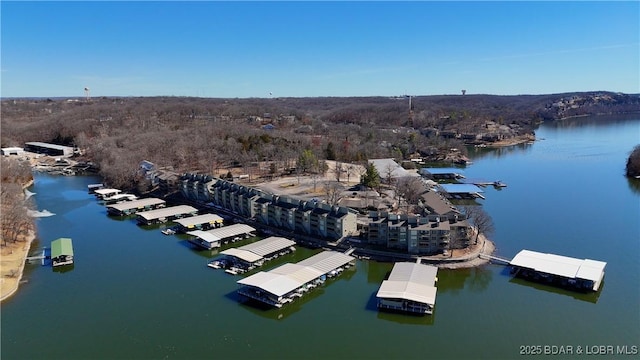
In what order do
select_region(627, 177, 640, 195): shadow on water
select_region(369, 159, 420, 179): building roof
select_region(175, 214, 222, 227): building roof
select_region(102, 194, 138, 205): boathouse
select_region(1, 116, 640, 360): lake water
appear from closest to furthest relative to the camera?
select_region(1, 116, 640, 360): lake water < select_region(175, 214, 222, 227): building roof < select_region(102, 194, 138, 205): boathouse < select_region(627, 177, 640, 195): shadow on water < select_region(369, 159, 420, 179): building roof

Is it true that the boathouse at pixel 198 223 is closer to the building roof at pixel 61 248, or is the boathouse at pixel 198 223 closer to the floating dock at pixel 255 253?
the floating dock at pixel 255 253

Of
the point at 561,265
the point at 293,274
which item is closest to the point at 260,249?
the point at 293,274

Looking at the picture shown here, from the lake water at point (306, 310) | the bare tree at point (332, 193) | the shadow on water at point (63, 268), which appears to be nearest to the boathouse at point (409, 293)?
the lake water at point (306, 310)

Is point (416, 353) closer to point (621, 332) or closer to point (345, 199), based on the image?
point (621, 332)

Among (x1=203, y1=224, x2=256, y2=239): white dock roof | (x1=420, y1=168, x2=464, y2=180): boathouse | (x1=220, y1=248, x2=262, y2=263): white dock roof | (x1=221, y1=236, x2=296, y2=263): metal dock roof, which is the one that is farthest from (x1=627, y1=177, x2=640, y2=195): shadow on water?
(x1=220, y1=248, x2=262, y2=263): white dock roof

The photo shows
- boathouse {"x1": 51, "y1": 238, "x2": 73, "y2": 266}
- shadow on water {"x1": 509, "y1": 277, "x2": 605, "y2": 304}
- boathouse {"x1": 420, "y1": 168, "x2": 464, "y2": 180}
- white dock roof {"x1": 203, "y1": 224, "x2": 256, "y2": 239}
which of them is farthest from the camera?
boathouse {"x1": 420, "y1": 168, "x2": 464, "y2": 180}

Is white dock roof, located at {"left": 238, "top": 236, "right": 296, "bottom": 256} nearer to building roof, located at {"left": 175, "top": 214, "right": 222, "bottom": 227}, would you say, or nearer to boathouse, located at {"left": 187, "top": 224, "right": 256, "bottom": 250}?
boathouse, located at {"left": 187, "top": 224, "right": 256, "bottom": 250}

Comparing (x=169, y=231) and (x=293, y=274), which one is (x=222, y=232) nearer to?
(x=169, y=231)

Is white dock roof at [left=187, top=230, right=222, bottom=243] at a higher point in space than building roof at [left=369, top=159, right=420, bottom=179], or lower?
lower
